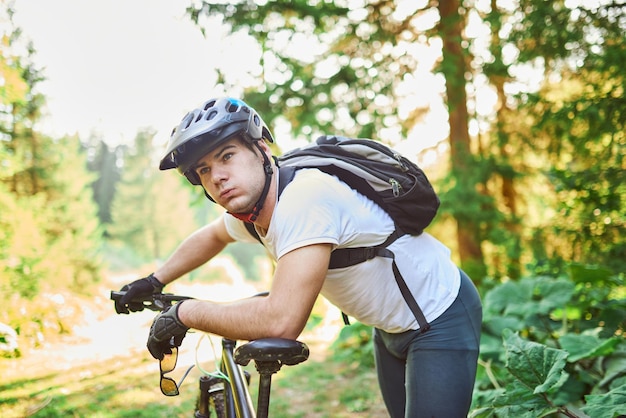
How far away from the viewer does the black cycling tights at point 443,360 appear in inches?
80.1

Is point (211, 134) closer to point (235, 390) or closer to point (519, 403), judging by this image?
point (235, 390)

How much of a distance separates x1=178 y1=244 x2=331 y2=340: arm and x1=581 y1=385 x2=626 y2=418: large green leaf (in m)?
1.69

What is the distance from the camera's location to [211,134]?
1.97 meters

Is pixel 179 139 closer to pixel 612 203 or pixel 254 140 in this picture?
pixel 254 140

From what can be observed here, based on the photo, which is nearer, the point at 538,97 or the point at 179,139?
the point at 179,139

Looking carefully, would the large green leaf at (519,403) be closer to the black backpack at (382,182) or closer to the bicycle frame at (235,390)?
the black backpack at (382,182)

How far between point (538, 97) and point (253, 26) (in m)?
4.04

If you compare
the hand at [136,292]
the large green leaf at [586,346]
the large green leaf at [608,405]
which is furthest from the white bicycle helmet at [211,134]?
the large green leaf at [586,346]

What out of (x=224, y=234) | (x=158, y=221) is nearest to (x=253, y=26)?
(x=224, y=234)

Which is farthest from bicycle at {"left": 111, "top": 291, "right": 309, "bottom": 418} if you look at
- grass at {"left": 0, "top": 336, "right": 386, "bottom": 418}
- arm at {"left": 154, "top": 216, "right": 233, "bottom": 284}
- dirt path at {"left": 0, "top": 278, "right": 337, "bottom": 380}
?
dirt path at {"left": 0, "top": 278, "right": 337, "bottom": 380}

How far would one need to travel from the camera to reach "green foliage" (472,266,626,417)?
8.09 feet

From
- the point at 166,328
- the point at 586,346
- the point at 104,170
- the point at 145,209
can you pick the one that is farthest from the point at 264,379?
the point at 104,170

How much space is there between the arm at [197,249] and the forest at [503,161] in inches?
69.6

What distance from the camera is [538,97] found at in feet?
18.5
